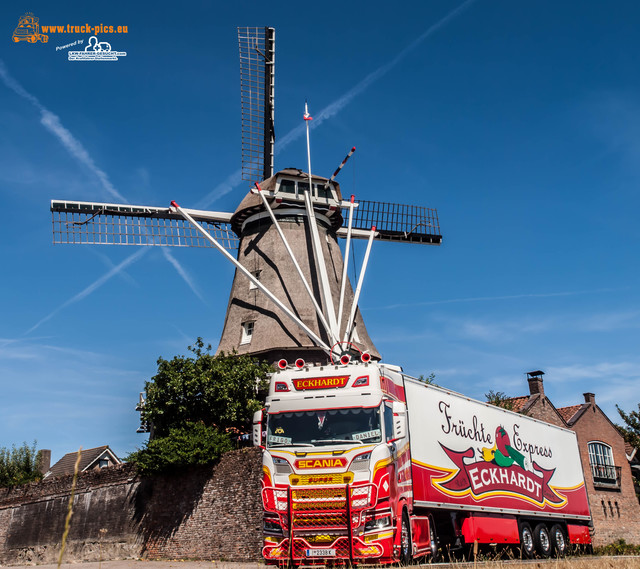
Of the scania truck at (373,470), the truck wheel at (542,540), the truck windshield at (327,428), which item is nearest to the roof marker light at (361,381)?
the scania truck at (373,470)

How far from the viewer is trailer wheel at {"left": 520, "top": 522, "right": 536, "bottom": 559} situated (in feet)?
62.2

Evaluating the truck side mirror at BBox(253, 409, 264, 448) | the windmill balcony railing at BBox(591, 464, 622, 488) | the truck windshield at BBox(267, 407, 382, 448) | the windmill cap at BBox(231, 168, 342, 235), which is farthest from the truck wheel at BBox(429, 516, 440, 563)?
the windmill balcony railing at BBox(591, 464, 622, 488)

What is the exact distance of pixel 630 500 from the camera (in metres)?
38.8

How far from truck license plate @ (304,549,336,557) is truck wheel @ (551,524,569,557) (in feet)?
35.3

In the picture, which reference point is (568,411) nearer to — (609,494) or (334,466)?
(609,494)

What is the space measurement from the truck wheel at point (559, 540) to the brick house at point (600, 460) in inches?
570

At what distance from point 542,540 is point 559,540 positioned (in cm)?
145

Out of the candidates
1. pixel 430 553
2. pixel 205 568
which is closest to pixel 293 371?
pixel 430 553

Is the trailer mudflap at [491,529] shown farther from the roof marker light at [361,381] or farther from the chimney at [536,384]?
the chimney at [536,384]

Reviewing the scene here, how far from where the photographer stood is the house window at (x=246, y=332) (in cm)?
3148

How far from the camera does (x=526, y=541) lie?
19.2 metres

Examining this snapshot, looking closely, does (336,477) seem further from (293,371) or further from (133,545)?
(133,545)

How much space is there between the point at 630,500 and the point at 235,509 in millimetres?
27955

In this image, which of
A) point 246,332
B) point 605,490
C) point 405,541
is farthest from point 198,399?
point 605,490
